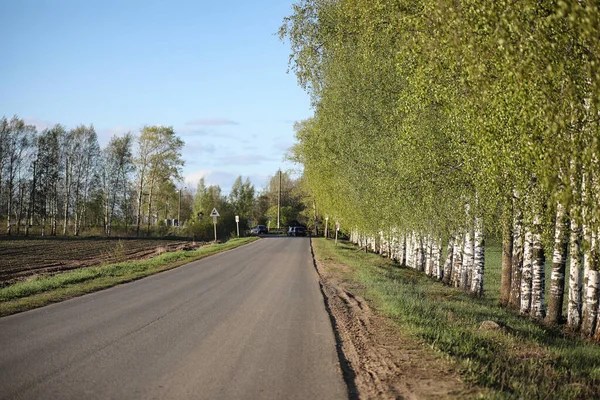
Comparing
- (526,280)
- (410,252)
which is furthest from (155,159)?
(526,280)

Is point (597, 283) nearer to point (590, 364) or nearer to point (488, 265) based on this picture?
point (590, 364)

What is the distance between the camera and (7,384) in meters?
6.02

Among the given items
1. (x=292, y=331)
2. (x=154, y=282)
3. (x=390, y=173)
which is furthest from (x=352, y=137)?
(x=292, y=331)

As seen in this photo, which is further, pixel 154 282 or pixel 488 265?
pixel 488 265

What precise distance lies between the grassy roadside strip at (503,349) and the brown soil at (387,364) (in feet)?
0.89

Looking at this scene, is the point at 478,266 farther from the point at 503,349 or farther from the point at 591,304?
the point at 503,349

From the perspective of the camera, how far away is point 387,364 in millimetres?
7434

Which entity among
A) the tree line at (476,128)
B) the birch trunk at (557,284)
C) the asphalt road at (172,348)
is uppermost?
the tree line at (476,128)

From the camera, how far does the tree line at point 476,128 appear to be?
5.88 metres

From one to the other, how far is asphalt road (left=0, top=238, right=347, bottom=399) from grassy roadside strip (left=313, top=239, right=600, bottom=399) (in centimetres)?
169

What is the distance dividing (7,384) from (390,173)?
1364cm

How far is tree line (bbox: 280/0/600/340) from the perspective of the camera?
5875 mm

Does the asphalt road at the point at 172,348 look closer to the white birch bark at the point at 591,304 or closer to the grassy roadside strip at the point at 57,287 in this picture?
the grassy roadside strip at the point at 57,287

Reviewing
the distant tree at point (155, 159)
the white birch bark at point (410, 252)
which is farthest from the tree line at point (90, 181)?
the white birch bark at point (410, 252)
